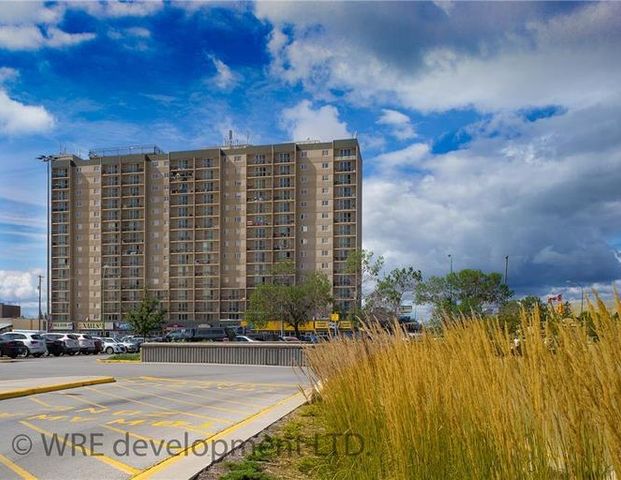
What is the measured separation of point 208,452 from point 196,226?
329 feet

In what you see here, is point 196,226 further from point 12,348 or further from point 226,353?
point 226,353

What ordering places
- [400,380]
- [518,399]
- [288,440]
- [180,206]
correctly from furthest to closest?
1. [180,206]
2. [288,440]
3. [400,380]
4. [518,399]

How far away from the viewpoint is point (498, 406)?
355cm

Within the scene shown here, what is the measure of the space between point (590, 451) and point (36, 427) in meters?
8.86

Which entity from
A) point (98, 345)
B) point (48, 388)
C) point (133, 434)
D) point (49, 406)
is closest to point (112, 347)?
point (98, 345)

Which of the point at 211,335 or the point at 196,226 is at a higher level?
the point at 196,226

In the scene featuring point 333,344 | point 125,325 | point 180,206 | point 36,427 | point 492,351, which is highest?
point 180,206

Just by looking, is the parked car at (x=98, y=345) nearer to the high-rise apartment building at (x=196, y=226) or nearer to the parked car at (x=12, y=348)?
the parked car at (x=12, y=348)

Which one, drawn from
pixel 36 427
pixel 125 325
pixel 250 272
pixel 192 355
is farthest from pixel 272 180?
pixel 36 427

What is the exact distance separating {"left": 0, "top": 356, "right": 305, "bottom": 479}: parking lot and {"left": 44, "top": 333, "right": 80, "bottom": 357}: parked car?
27.7 m

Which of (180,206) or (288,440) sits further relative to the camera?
(180,206)

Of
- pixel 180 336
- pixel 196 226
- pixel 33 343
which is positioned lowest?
pixel 180 336

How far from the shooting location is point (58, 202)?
363 feet

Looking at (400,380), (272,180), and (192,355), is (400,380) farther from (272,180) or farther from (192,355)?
(272,180)
